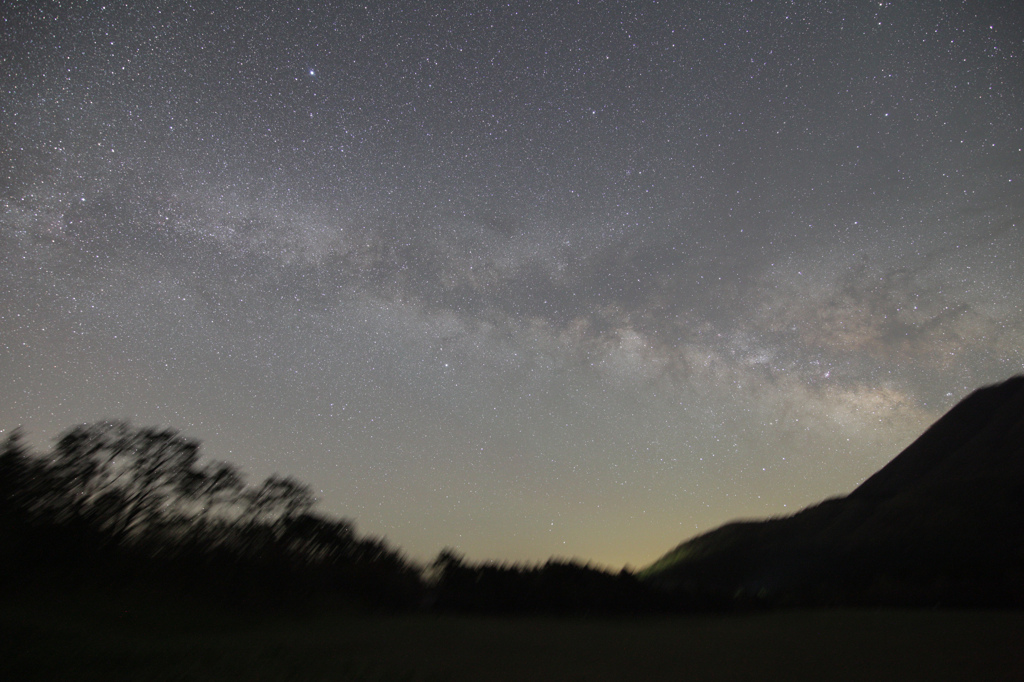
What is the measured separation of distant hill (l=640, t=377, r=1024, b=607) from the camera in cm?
1536

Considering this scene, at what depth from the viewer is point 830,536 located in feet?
101

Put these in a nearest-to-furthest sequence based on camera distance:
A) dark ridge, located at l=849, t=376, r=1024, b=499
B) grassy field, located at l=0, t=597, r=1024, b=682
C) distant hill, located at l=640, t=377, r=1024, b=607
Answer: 1. grassy field, located at l=0, t=597, r=1024, b=682
2. distant hill, located at l=640, t=377, r=1024, b=607
3. dark ridge, located at l=849, t=376, r=1024, b=499

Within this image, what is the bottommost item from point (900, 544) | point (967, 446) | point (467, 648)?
point (467, 648)

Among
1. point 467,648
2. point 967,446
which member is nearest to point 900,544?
point 967,446

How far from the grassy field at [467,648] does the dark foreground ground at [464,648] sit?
0.08 ft

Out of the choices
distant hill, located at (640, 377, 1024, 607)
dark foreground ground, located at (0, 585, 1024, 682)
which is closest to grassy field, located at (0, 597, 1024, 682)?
dark foreground ground, located at (0, 585, 1024, 682)

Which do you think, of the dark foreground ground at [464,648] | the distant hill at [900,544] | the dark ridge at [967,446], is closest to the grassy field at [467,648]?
the dark foreground ground at [464,648]

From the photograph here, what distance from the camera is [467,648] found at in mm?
7223

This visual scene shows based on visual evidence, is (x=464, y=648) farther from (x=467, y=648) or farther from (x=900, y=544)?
(x=900, y=544)

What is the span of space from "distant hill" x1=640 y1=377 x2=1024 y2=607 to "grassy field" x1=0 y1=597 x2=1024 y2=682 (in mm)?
5904

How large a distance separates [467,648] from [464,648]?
0.05m

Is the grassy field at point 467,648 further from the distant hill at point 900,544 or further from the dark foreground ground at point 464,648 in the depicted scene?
the distant hill at point 900,544

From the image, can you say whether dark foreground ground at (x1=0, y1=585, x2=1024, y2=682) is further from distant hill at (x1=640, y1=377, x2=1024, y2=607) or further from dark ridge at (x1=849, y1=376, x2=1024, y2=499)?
dark ridge at (x1=849, y1=376, x2=1024, y2=499)

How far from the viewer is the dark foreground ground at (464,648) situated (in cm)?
540
